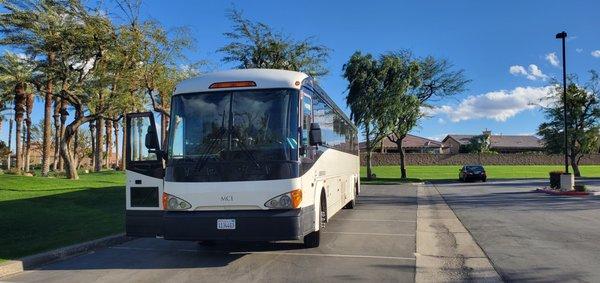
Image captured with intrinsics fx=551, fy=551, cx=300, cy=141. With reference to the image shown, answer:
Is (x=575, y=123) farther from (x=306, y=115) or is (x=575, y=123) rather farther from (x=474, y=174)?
(x=306, y=115)

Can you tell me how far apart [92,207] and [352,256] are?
10.5 m

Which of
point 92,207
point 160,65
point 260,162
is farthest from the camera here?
point 160,65

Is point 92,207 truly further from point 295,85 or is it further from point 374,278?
point 374,278

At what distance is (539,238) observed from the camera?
38.2 ft

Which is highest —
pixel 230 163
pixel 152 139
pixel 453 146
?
pixel 453 146

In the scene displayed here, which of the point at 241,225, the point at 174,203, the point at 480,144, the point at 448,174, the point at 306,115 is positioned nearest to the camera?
the point at 241,225

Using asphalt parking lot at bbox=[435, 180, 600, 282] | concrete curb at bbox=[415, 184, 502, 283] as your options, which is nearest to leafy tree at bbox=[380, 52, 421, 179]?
asphalt parking lot at bbox=[435, 180, 600, 282]

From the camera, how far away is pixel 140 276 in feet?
26.7

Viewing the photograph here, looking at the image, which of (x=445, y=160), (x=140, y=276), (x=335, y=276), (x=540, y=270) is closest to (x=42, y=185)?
(x=140, y=276)

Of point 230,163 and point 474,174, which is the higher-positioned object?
point 230,163

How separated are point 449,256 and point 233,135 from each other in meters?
4.33

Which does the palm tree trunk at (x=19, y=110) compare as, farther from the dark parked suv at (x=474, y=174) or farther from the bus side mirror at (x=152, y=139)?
the dark parked suv at (x=474, y=174)

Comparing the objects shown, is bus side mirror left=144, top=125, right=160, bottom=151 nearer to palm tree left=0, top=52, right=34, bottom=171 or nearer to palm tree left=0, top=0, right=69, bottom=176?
palm tree left=0, top=0, right=69, bottom=176

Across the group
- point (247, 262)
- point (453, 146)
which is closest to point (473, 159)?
point (453, 146)
